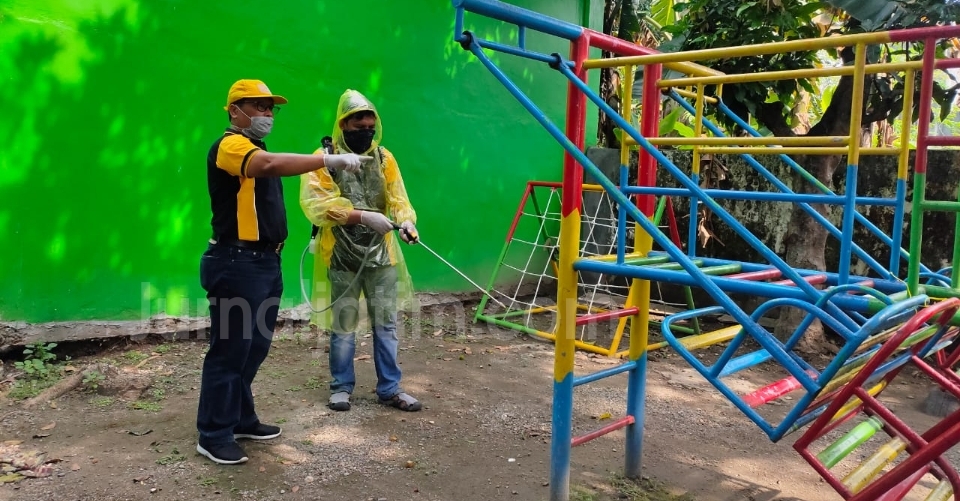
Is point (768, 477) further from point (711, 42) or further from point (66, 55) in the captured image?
point (66, 55)

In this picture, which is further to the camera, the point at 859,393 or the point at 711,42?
the point at 711,42

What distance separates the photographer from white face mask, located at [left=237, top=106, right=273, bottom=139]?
9.38 ft

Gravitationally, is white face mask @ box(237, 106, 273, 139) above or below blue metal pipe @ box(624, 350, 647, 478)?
above

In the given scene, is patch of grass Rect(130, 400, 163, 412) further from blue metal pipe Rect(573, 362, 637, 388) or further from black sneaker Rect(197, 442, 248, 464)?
blue metal pipe Rect(573, 362, 637, 388)

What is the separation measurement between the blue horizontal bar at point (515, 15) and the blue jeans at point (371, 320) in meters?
1.63

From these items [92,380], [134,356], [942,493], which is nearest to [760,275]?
[942,493]

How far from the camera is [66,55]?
12.5 ft

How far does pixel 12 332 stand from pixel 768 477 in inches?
153

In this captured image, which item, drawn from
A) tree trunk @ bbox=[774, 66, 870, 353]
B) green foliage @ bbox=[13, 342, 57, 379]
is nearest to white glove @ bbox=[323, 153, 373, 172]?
green foliage @ bbox=[13, 342, 57, 379]

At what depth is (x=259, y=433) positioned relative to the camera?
312cm

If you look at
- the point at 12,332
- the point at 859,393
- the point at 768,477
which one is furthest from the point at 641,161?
the point at 12,332

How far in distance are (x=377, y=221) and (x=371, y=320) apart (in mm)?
627

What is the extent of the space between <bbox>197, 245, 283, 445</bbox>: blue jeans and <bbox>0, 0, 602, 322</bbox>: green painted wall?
1604 mm

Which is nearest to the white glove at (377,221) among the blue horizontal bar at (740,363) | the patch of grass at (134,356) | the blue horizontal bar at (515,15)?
the blue horizontal bar at (515,15)
